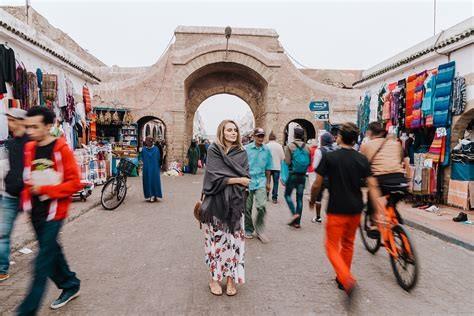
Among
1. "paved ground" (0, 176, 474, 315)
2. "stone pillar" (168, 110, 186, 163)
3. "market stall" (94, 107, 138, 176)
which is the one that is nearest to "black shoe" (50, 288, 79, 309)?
"paved ground" (0, 176, 474, 315)

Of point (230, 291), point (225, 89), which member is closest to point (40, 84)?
point (230, 291)

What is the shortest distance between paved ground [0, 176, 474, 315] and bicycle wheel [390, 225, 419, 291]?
0.37 ft

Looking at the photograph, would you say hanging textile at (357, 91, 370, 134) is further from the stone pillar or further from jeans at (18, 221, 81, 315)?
jeans at (18, 221, 81, 315)

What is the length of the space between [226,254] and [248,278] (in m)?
0.64

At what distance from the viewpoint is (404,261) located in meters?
4.03

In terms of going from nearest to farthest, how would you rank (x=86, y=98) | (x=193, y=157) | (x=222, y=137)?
(x=222, y=137) < (x=86, y=98) < (x=193, y=157)

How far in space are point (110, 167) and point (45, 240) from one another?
40.2ft

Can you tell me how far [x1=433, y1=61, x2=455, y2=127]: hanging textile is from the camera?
935 centimetres

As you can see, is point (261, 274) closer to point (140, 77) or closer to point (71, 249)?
point (71, 249)

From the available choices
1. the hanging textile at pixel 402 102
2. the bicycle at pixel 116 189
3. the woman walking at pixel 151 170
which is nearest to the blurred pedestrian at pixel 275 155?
the woman walking at pixel 151 170

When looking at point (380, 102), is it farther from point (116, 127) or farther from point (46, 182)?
point (116, 127)

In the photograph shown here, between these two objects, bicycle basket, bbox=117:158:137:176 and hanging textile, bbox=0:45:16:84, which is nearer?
hanging textile, bbox=0:45:16:84

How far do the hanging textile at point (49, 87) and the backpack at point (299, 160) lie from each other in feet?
22.8

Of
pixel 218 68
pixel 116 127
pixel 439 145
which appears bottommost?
pixel 439 145
